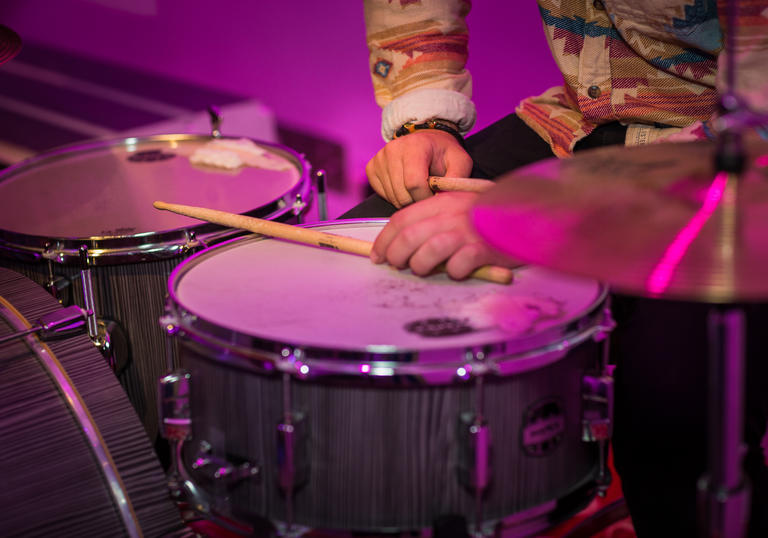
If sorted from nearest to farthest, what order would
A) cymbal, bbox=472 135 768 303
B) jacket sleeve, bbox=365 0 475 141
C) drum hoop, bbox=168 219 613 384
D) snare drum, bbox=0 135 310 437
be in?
cymbal, bbox=472 135 768 303, drum hoop, bbox=168 219 613 384, snare drum, bbox=0 135 310 437, jacket sleeve, bbox=365 0 475 141

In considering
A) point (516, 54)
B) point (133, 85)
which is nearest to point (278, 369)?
point (516, 54)

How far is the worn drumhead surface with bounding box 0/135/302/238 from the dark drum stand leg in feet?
2.31

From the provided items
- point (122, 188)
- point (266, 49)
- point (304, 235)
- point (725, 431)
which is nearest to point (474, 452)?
A: point (725, 431)

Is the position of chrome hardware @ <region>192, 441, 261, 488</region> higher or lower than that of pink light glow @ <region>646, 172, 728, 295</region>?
lower

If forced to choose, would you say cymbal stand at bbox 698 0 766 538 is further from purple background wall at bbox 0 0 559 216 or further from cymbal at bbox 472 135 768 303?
purple background wall at bbox 0 0 559 216

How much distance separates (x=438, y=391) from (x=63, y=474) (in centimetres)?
42

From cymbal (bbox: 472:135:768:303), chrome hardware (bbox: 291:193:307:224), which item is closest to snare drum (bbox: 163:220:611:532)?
cymbal (bbox: 472:135:768:303)

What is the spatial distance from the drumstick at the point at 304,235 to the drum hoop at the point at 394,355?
0.11 meters

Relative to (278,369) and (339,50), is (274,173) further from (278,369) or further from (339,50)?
(339,50)

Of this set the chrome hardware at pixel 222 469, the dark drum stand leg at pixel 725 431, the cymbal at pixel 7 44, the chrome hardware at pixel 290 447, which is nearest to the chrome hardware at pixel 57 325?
the chrome hardware at pixel 222 469

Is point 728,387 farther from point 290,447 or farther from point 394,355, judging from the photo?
point 290,447

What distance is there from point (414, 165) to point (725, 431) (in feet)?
1.89

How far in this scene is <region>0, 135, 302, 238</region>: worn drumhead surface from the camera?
3.62 feet

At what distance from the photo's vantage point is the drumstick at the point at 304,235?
32.5 inches
